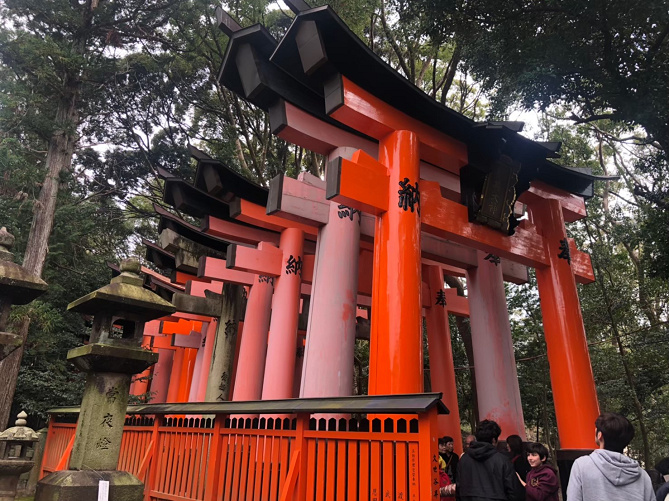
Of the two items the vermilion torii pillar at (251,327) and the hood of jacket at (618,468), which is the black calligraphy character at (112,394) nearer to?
the hood of jacket at (618,468)

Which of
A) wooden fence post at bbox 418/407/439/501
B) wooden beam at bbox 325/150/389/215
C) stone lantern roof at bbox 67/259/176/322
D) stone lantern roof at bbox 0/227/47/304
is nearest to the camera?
wooden fence post at bbox 418/407/439/501

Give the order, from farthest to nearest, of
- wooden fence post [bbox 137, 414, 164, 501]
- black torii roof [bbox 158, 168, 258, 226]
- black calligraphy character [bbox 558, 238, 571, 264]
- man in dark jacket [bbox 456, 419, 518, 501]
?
black torii roof [bbox 158, 168, 258, 226] → black calligraphy character [bbox 558, 238, 571, 264] → wooden fence post [bbox 137, 414, 164, 501] → man in dark jacket [bbox 456, 419, 518, 501]

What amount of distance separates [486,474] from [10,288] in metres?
5.76

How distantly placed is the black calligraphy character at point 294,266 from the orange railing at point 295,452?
3.77m

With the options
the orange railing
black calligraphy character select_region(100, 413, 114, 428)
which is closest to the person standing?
the orange railing

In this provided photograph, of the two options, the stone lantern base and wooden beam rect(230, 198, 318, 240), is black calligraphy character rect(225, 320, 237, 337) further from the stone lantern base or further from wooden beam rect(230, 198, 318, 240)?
the stone lantern base

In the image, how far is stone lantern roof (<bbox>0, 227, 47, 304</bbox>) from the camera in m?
5.80

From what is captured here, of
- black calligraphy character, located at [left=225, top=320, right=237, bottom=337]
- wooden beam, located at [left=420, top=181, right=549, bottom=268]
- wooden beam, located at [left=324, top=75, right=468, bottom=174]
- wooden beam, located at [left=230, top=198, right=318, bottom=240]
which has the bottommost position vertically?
black calligraphy character, located at [left=225, top=320, right=237, bottom=337]

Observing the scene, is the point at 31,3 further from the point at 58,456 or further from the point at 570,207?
the point at 570,207

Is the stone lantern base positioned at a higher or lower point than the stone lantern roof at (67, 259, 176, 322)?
lower

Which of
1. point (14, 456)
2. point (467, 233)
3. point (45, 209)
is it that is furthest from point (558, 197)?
point (45, 209)

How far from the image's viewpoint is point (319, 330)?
23.4 feet

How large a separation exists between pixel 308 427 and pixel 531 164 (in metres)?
5.75

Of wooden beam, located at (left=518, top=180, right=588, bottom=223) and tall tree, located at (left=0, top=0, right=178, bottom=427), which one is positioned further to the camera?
tall tree, located at (left=0, top=0, right=178, bottom=427)
